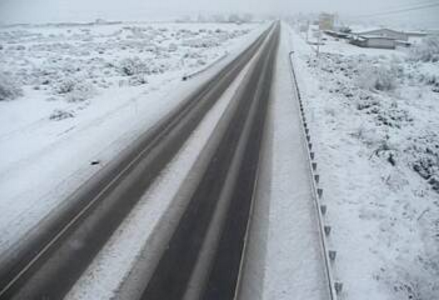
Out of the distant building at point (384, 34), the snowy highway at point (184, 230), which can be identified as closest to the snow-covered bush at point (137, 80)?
the snowy highway at point (184, 230)

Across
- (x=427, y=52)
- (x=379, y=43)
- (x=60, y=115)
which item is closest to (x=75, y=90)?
(x=60, y=115)

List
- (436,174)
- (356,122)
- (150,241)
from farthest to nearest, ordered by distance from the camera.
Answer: (356,122) < (436,174) < (150,241)

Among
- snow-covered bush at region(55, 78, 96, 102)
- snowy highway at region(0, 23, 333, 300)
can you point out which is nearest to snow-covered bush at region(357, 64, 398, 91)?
snowy highway at region(0, 23, 333, 300)

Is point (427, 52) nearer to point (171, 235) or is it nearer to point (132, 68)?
point (132, 68)

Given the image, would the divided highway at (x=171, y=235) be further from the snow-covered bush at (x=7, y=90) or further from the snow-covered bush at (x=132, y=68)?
the snow-covered bush at (x=132, y=68)

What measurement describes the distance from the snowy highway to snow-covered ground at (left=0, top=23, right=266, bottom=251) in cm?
100

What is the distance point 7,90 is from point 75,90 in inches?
183

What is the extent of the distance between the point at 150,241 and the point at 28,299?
124 inches

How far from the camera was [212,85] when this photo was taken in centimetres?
2938

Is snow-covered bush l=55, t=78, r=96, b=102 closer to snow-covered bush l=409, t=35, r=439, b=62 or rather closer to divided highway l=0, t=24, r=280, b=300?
divided highway l=0, t=24, r=280, b=300

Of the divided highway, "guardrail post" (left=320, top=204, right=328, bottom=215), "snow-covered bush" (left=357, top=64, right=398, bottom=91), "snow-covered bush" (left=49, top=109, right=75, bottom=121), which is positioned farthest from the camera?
"snow-covered bush" (left=357, top=64, right=398, bottom=91)

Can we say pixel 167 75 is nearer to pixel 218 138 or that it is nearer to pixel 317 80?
pixel 317 80

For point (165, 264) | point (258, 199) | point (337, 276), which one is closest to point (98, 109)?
point (258, 199)

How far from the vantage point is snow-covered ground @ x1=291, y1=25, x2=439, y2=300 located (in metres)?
9.04
